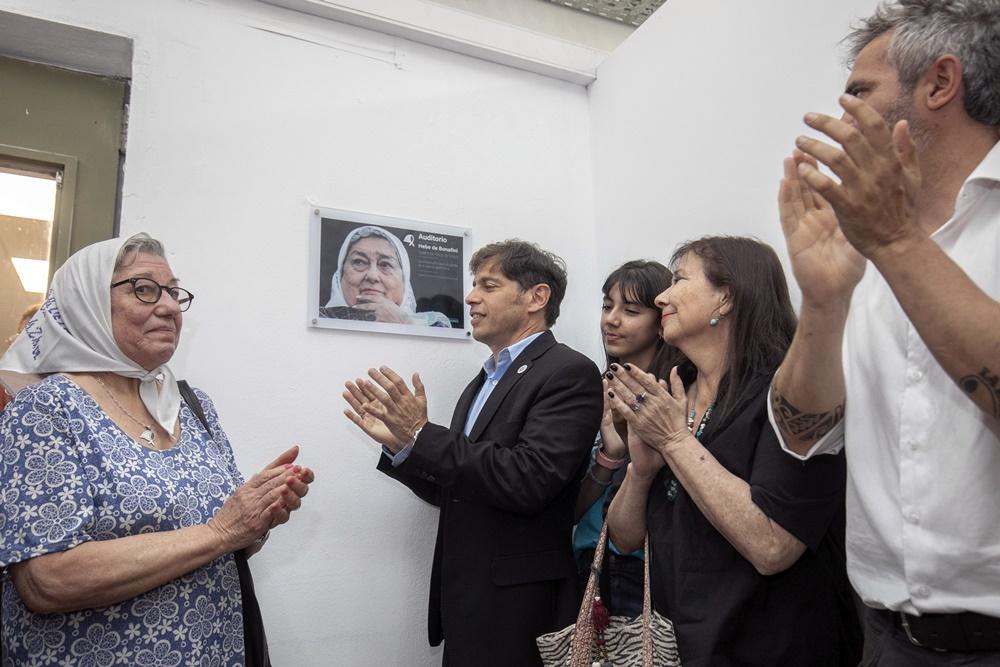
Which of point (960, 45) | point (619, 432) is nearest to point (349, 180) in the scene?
point (619, 432)

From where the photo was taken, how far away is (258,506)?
64.7 inches

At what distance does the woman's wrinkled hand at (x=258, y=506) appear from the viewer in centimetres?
162

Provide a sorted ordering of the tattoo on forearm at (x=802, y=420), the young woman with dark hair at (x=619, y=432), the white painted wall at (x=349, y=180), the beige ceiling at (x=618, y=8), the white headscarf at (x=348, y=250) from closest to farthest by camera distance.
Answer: the tattoo on forearm at (x=802, y=420), the young woman with dark hair at (x=619, y=432), the white painted wall at (x=349, y=180), the white headscarf at (x=348, y=250), the beige ceiling at (x=618, y=8)

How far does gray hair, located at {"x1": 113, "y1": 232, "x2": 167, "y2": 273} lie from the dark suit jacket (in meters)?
0.83

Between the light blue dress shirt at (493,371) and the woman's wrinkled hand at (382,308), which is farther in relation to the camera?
the woman's wrinkled hand at (382,308)

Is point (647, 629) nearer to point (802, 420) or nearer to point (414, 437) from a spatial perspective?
point (802, 420)

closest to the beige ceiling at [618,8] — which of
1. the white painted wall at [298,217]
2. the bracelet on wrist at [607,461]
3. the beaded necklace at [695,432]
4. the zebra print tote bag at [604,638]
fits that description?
the white painted wall at [298,217]

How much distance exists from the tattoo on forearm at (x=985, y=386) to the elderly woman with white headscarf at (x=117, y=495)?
1310 millimetres

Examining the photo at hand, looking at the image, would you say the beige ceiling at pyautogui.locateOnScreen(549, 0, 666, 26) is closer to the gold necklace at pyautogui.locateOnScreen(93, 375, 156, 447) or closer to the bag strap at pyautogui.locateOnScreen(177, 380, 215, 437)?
the bag strap at pyautogui.locateOnScreen(177, 380, 215, 437)

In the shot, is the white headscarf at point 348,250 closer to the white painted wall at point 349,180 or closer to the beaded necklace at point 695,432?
the white painted wall at point 349,180

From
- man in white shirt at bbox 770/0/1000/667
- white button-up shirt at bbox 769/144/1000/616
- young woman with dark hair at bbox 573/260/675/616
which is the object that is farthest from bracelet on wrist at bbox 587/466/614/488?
white button-up shirt at bbox 769/144/1000/616

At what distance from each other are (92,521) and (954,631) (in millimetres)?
1512

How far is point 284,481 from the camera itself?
1.68m

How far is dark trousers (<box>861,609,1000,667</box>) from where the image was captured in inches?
41.2
